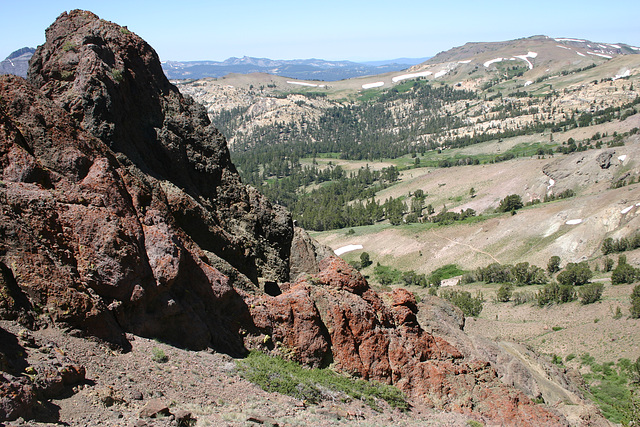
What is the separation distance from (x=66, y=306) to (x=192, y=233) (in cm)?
608

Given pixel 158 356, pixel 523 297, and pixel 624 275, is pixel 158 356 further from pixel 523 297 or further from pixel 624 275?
pixel 624 275

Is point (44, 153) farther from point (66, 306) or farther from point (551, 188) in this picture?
point (551, 188)

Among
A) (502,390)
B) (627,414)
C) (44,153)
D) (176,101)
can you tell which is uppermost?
(176,101)

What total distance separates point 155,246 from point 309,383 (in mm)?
5519

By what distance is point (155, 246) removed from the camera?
12547mm

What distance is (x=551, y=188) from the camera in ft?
280

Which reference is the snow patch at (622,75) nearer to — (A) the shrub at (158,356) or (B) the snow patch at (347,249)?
(B) the snow patch at (347,249)

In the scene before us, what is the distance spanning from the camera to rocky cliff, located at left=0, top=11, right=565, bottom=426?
10.6m

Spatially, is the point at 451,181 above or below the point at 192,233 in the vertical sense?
below

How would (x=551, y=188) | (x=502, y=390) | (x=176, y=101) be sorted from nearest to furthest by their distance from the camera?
(x=502, y=390) → (x=176, y=101) → (x=551, y=188)

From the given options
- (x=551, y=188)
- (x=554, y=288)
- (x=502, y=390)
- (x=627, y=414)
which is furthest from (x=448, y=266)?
(x=502, y=390)

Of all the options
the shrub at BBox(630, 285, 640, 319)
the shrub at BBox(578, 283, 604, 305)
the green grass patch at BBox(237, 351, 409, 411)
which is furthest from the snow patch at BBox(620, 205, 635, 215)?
the green grass patch at BBox(237, 351, 409, 411)

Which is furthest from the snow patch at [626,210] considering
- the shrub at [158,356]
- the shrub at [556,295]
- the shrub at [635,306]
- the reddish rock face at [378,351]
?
the shrub at [158,356]

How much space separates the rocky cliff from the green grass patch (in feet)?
1.63
